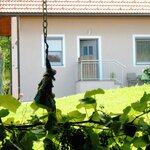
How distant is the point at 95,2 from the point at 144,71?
123 inches

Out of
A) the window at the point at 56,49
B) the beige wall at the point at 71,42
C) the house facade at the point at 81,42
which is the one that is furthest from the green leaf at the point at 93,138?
the window at the point at 56,49

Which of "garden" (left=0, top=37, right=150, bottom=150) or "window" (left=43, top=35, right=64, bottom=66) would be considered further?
"window" (left=43, top=35, right=64, bottom=66)

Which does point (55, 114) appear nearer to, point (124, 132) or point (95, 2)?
point (124, 132)

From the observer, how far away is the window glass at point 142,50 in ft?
65.3

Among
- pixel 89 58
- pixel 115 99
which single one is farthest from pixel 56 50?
pixel 115 99

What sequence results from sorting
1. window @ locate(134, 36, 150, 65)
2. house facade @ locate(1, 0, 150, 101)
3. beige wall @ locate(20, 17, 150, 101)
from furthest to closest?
window @ locate(134, 36, 150, 65) → beige wall @ locate(20, 17, 150, 101) → house facade @ locate(1, 0, 150, 101)

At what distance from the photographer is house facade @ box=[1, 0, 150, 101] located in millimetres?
18781

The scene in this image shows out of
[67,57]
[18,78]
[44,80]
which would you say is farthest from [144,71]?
[44,80]

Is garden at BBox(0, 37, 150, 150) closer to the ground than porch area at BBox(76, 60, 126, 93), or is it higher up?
higher up

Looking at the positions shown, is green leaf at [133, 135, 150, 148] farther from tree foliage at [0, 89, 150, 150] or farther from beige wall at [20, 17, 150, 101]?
beige wall at [20, 17, 150, 101]

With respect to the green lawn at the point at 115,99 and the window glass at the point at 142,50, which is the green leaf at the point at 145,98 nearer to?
the green lawn at the point at 115,99

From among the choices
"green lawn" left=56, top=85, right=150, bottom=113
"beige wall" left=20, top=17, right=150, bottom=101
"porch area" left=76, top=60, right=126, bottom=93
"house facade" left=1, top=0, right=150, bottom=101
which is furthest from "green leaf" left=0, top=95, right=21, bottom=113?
"beige wall" left=20, top=17, right=150, bottom=101

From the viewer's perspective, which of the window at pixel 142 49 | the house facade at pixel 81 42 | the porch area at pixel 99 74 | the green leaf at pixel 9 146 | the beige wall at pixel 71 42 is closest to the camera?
the green leaf at pixel 9 146

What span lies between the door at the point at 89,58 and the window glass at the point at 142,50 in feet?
4.98
